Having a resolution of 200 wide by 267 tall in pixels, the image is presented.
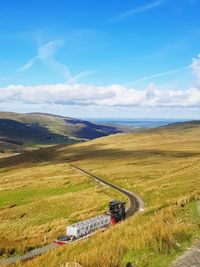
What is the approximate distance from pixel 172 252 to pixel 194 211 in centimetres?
1228

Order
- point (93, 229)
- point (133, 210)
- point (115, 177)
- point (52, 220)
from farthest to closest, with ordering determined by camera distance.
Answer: point (115, 177)
point (52, 220)
point (133, 210)
point (93, 229)

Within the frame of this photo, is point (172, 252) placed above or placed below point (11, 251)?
above

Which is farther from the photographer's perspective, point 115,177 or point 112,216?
point 115,177

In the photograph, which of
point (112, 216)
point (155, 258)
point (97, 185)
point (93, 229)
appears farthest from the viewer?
point (97, 185)

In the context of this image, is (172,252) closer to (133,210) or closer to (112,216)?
(112,216)

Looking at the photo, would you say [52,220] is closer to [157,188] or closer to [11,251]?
[157,188]

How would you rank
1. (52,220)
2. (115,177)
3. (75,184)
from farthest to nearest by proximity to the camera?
(115,177) → (75,184) → (52,220)

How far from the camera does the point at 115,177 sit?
107250mm

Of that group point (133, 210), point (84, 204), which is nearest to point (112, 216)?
point (133, 210)

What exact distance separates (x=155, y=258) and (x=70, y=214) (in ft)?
167

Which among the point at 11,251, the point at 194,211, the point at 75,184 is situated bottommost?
the point at 75,184

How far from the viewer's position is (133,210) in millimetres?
54250

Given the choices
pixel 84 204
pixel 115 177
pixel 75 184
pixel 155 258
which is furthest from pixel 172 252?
pixel 115 177

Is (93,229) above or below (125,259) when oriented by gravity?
below
